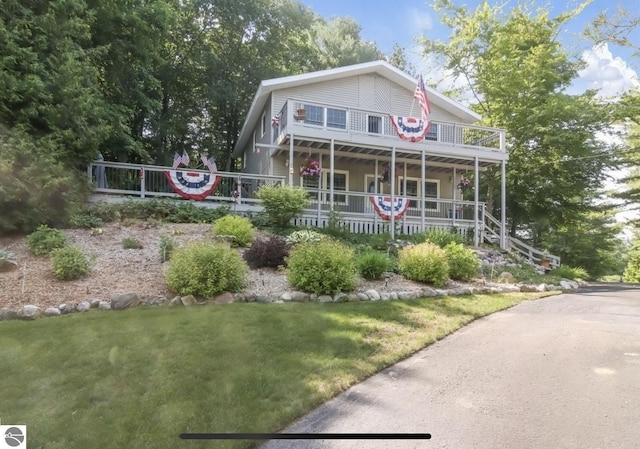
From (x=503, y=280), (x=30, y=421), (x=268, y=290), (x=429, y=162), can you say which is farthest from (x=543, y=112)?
(x=30, y=421)

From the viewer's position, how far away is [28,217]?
9.31m

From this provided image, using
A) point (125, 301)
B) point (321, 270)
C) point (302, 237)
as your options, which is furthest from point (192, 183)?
point (321, 270)

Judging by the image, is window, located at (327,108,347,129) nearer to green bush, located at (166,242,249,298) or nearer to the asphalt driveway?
green bush, located at (166,242,249,298)

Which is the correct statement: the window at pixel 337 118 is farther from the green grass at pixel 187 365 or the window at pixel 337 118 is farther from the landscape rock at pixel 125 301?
the landscape rock at pixel 125 301

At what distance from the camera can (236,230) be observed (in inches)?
392

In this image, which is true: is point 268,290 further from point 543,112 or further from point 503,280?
point 543,112

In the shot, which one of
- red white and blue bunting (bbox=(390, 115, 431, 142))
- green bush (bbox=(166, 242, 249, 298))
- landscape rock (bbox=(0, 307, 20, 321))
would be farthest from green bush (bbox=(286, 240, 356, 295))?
red white and blue bunting (bbox=(390, 115, 431, 142))

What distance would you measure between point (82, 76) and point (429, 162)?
1246cm

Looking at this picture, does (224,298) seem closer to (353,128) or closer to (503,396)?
(503,396)

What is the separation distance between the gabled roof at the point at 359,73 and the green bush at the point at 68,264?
10.5m

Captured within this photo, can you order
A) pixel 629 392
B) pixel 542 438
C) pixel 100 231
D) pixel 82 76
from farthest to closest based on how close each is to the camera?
1. pixel 82 76
2. pixel 100 231
3. pixel 629 392
4. pixel 542 438

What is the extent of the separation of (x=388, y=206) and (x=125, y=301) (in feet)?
29.0

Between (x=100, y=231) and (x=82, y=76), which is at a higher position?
(x=82, y=76)

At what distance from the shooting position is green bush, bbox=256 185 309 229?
12.1m
